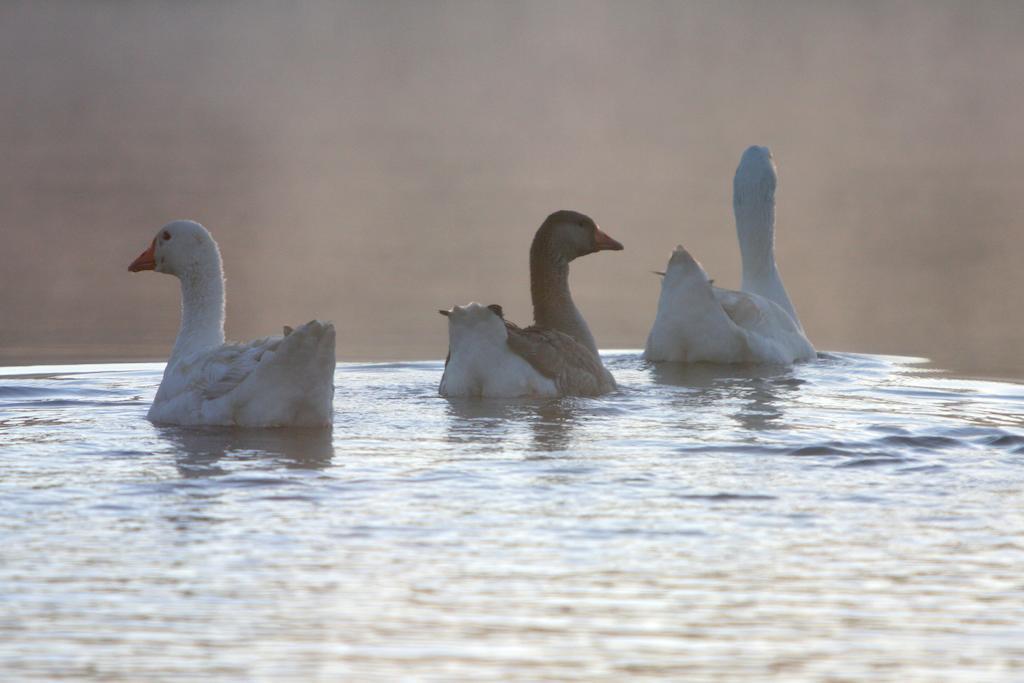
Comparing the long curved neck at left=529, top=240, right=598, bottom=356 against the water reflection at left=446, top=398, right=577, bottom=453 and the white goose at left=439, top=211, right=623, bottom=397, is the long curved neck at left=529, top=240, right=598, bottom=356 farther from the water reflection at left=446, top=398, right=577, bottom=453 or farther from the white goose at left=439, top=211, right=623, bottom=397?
the water reflection at left=446, top=398, right=577, bottom=453

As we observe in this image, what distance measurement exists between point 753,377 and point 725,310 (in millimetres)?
1502

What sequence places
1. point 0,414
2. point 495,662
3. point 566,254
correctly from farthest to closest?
point 566,254, point 0,414, point 495,662

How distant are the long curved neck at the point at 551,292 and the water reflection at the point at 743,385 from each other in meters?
1.10

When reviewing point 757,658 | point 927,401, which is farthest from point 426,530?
point 927,401

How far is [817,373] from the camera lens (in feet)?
45.4

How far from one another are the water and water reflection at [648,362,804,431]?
225mm

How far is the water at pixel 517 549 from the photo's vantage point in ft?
15.3

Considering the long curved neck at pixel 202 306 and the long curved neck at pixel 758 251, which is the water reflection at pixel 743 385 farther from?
the long curved neck at pixel 202 306

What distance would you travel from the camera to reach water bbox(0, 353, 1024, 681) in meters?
4.65

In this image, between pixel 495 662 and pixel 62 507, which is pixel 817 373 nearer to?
pixel 62 507

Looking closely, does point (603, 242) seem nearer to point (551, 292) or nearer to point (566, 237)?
point (566, 237)

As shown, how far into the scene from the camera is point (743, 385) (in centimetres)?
1255

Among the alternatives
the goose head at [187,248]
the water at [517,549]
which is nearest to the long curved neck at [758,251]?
the water at [517,549]

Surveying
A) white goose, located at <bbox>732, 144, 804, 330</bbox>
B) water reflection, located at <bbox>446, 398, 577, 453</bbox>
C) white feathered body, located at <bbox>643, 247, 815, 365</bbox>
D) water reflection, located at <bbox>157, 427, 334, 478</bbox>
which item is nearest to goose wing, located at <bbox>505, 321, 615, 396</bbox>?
water reflection, located at <bbox>446, 398, 577, 453</bbox>
